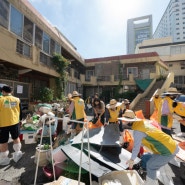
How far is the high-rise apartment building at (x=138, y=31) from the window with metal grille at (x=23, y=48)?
222 ft

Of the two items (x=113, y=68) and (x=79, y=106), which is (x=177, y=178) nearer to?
(x=79, y=106)

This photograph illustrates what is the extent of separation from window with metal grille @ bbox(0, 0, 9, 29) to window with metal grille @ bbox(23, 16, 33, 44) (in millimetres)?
1332

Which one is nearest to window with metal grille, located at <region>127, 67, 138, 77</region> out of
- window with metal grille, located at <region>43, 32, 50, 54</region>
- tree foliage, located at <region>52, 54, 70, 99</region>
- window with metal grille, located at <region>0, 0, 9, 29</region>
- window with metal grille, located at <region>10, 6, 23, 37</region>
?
tree foliage, located at <region>52, 54, 70, 99</region>

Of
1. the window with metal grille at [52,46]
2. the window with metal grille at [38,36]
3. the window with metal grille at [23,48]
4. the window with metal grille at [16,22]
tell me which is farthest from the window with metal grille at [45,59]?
the window with metal grille at [16,22]

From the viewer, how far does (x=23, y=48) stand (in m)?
8.21

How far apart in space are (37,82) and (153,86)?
486 inches

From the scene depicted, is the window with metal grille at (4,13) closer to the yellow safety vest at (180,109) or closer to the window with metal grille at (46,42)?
the window with metal grille at (46,42)

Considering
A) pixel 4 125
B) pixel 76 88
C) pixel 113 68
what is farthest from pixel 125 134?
pixel 113 68

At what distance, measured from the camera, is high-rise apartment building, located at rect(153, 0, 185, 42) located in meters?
65.8

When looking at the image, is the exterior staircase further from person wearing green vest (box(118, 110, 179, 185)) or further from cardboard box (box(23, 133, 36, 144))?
person wearing green vest (box(118, 110, 179, 185))

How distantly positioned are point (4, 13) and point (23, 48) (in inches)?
71.5

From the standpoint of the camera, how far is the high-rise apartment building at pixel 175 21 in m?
65.8

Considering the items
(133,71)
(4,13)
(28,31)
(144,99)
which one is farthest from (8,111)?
(133,71)

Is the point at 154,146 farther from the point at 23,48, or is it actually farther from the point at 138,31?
the point at 138,31
